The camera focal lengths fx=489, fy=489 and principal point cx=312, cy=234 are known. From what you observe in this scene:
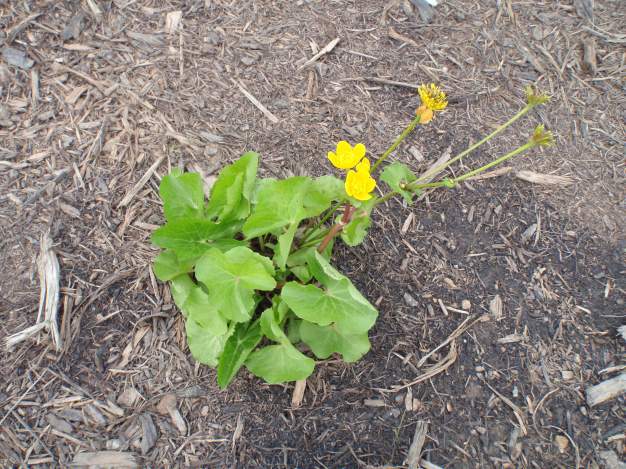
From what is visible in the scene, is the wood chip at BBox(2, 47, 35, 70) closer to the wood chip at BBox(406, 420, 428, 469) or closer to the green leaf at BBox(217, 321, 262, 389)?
the green leaf at BBox(217, 321, 262, 389)

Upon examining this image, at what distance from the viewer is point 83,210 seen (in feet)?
7.65

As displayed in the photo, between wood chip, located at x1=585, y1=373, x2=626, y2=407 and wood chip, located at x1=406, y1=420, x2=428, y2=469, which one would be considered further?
wood chip, located at x1=585, y1=373, x2=626, y2=407

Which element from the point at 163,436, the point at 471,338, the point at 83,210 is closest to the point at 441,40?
the point at 471,338

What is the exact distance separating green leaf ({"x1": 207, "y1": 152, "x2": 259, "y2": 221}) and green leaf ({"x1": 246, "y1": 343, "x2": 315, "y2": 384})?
550mm

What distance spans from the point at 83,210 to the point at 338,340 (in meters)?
1.36

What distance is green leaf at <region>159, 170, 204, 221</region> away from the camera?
194 cm

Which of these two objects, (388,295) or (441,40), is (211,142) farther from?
(441,40)

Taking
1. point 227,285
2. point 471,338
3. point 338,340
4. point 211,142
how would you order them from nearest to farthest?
point 227,285
point 338,340
point 471,338
point 211,142

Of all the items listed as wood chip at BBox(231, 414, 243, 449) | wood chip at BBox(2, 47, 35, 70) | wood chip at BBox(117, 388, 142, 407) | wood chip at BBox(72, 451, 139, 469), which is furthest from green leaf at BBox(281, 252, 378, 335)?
wood chip at BBox(2, 47, 35, 70)

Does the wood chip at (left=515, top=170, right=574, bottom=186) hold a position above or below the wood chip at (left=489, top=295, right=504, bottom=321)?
above

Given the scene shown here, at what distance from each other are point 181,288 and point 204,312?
7.9 inches

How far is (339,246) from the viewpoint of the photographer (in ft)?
7.85

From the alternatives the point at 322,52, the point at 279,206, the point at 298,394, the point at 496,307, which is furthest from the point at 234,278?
the point at 322,52

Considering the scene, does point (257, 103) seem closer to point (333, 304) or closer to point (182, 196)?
point (182, 196)
